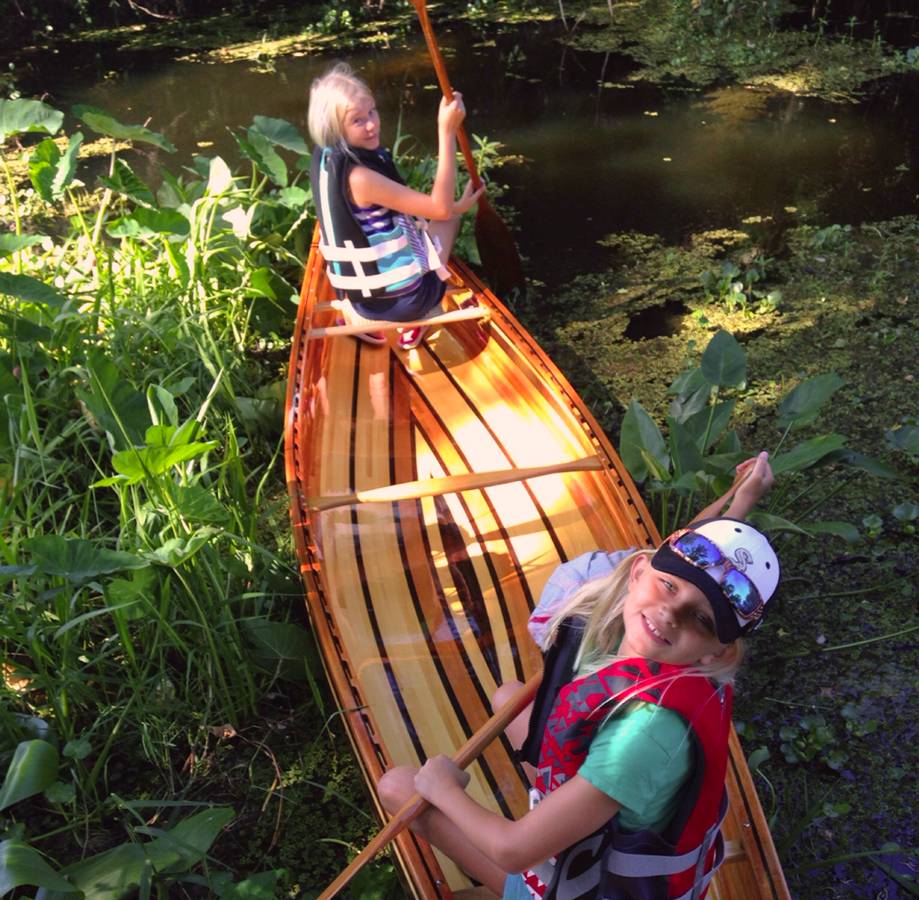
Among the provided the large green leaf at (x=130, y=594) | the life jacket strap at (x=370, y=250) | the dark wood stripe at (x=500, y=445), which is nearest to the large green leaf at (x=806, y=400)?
the dark wood stripe at (x=500, y=445)

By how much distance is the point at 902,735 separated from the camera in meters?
2.23

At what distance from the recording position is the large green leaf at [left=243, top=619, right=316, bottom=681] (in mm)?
2312

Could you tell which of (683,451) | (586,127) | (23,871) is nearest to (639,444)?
(683,451)

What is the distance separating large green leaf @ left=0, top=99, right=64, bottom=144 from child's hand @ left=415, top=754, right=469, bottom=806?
2595 millimetres

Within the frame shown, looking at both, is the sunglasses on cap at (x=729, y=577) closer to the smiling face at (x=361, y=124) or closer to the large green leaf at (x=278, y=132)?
the smiling face at (x=361, y=124)

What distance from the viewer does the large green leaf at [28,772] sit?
1.64 m

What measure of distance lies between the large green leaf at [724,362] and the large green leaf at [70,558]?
152 cm

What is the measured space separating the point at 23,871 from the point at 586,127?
16.4 ft

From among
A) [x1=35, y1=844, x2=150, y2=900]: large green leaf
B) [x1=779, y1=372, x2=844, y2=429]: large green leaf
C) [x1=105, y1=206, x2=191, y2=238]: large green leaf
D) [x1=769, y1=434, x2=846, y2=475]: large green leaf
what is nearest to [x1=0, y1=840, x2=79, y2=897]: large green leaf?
[x1=35, y1=844, x2=150, y2=900]: large green leaf

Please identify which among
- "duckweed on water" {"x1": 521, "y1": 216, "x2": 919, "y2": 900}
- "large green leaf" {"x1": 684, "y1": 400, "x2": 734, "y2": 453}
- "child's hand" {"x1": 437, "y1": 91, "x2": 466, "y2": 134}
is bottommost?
"duckweed on water" {"x1": 521, "y1": 216, "x2": 919, "y2": 900}

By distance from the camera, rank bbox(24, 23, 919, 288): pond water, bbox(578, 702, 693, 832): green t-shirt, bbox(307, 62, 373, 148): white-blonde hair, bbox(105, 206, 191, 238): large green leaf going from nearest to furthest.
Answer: bbox(578, 702, 693, 832): green t-shirt → bbox(307, 62, 373, 148): white-blonde hair → bbox(105, 206, 191, 238): large green leaf → bbox(24, 23, 919, 288): pond water

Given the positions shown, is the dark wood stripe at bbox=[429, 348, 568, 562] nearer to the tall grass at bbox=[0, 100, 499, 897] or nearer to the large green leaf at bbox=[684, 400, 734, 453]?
the large green leaf at bbox=[684, 400, 734, 453]

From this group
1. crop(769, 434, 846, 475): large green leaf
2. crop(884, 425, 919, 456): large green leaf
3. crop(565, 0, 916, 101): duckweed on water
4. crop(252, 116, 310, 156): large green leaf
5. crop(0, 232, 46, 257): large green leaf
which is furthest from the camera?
crop(565, 0, 916, 101): duckweed on water

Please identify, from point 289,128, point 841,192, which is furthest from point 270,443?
point 841,192
